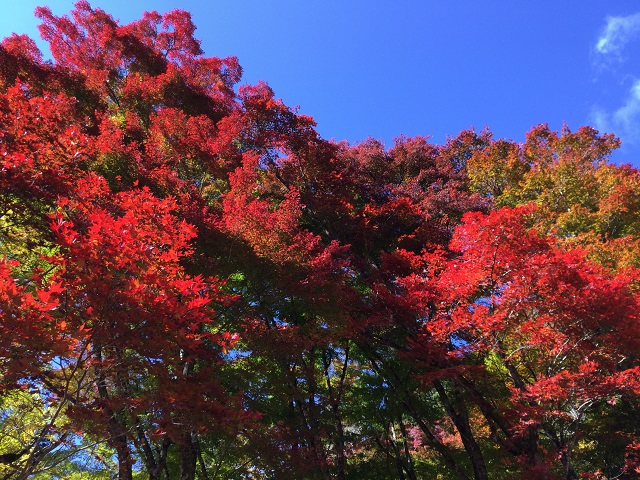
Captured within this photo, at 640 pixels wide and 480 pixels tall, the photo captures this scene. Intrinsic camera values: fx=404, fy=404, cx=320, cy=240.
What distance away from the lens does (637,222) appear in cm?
1264

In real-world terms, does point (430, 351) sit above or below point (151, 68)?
below

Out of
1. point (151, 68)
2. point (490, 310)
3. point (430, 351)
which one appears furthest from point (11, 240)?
point (151, 68)

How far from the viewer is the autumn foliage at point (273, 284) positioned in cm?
442

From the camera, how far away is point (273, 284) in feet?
26.0

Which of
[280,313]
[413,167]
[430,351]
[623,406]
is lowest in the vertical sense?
[623,406]

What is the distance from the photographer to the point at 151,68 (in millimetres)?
14758

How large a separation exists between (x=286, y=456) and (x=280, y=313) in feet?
12.4

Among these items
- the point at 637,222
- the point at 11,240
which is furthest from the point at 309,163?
the point at 637,222

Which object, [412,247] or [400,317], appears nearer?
[400,317]

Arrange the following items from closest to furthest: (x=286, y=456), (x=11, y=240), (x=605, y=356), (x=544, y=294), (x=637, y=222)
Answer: (x=11, y=240)
(x=286, y=456)
(x=544, y=294)
(x=605, y=356)
(x=637, y=222)

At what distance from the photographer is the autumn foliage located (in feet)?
14.5

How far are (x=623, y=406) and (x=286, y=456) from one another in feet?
33.6

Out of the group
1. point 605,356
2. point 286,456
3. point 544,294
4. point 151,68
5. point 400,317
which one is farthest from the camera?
point 151,68

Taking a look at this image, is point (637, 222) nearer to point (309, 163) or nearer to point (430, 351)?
point (430, 351)
